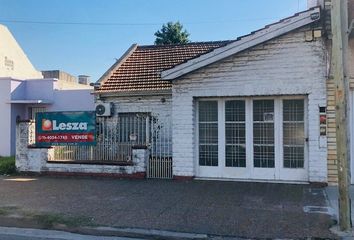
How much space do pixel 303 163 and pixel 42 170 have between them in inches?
319

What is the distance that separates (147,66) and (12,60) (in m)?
13.2

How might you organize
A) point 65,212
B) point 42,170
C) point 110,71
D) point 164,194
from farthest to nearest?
point 110,71, point 42,170, point 164,194, point 65,212

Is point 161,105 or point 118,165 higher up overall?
point 161,105

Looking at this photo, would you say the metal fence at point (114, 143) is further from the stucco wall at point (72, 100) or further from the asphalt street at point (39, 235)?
the stucco wall at point (72, 100)

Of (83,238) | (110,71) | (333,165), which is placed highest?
(110,71)

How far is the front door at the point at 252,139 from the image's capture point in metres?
10.8

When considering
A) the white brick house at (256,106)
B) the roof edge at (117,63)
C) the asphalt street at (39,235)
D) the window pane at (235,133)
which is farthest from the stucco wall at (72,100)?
the asphalt street at (39,235)

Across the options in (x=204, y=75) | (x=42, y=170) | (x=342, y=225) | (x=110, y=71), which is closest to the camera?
(x=342, y=225)

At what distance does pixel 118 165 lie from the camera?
1203 centimetres

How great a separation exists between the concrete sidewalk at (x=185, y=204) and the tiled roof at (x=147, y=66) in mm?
4880

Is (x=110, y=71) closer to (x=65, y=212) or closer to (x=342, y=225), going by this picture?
(x=65, y=212)

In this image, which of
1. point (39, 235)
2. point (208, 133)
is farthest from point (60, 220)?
point (208, 133)

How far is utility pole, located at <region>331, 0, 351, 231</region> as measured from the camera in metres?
6.53

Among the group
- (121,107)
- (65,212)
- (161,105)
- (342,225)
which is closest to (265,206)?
(342,225)
